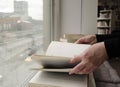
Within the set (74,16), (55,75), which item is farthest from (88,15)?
(55,75)

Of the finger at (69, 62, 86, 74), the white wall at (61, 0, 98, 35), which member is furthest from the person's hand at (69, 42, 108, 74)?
the white wall at (61, 0, 98, 35)

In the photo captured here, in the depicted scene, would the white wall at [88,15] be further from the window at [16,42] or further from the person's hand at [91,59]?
the person's hand at [91,59]

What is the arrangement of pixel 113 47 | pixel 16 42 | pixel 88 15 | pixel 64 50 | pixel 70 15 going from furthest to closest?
pixel 88 15
pixel 70 15
pixel 16 42
pixel 64 50
pixel 113 47

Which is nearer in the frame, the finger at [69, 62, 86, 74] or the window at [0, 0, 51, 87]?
the finger at [69, 62, 86, 74]

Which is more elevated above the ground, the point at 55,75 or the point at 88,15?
the point at 88,15

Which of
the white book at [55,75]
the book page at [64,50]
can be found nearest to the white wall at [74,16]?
the book page at [64,50]

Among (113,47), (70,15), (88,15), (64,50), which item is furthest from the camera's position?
(88,15)

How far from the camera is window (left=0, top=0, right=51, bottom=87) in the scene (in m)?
1.06

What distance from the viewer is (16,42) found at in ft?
4.24

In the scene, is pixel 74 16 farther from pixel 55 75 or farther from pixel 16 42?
pixel 55 75

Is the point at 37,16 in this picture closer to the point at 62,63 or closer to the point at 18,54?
the point at 18,54

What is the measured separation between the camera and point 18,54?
1.34m

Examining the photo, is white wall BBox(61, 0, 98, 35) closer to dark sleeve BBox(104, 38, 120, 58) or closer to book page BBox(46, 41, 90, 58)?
book page BBox(46, 41, 90, 58)

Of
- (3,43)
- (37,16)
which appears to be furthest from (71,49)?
(37,16)
